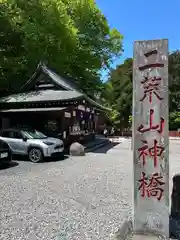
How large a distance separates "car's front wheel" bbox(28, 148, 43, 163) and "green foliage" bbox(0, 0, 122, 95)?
41.7 feet

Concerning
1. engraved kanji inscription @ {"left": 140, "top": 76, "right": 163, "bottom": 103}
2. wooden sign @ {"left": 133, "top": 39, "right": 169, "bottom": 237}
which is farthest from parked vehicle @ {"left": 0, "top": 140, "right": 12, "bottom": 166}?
engraved kanji inscription @ {"left": 140, "top": 76, "right": 163, "bottom": 103}

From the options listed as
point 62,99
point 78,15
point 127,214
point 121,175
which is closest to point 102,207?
point 127,214

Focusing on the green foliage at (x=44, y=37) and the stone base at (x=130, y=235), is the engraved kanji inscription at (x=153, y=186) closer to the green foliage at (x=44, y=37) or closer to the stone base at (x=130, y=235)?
the stone base at (x=130, y=235)

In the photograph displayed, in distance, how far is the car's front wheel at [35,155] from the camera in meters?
13.5

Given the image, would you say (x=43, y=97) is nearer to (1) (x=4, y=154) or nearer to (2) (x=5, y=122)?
(2) (x=5, y=122)

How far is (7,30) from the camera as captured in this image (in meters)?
23.4

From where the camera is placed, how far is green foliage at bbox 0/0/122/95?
2436 centimetres

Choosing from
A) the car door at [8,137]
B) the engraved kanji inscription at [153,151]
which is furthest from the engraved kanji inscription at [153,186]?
the car door at [8,137]

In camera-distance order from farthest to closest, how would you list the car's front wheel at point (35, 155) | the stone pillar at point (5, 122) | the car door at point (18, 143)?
the stone pillar at point (5, 122)
the car door at point (18, 143)
the car's front wheel at point (35, 155)

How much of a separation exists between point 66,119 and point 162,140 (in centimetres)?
1472

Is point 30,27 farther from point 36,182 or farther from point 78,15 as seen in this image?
point 36,182

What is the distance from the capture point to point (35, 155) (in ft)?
44.5

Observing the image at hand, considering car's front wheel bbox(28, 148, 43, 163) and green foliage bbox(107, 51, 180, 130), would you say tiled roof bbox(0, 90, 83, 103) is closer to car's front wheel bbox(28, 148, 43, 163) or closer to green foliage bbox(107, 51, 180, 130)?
car's front wheel bbox(28, 148, 43, 163)

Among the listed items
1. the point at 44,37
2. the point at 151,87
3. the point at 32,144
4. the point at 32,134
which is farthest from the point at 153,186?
the point at 44,37
